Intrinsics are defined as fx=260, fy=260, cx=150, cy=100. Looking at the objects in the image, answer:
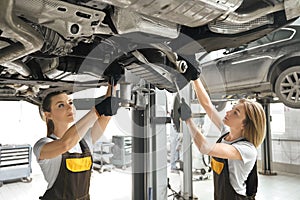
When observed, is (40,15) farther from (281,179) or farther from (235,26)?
(281,179)

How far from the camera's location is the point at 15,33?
830 mm

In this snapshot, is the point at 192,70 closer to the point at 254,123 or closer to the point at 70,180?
the point at 254,123

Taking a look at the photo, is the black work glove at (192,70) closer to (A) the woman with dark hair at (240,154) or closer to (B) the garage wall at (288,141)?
(A) the woman with dark hair at (240,154)

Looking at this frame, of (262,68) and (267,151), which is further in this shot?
(267,151)

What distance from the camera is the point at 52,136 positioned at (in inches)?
69.6

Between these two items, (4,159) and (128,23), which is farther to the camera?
(4,159)

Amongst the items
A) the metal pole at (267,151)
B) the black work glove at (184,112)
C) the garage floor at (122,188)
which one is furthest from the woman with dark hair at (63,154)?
the metal pole at (267,151)

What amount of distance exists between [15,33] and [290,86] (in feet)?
8.72

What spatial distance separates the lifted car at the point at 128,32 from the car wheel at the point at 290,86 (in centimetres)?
156

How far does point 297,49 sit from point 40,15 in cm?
259

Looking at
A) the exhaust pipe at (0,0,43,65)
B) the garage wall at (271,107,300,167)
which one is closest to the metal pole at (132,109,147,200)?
the exhaust pipe at (0,0,43,65)

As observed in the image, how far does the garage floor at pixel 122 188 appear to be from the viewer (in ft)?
13.4

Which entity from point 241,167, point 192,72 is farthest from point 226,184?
point 192,72

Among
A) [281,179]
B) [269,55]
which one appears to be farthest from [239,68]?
[281,179]
